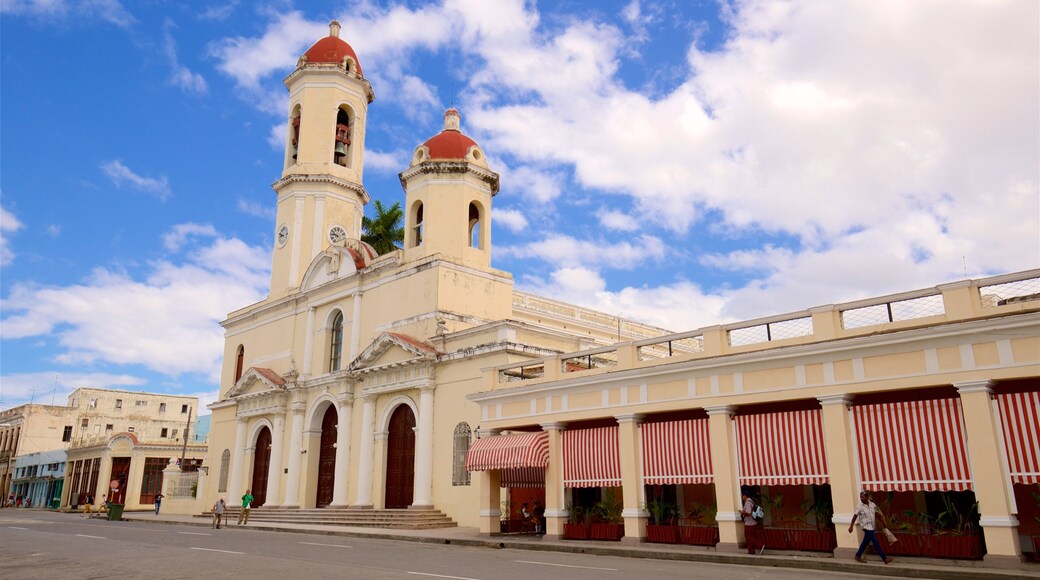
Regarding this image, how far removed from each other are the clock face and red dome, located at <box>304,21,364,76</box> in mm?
7941

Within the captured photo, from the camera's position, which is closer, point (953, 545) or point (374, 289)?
point (953, 545)

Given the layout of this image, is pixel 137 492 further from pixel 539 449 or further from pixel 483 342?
pixel 539 449

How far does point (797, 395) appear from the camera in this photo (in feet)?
47.6

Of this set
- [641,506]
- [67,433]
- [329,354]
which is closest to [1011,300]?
[641,506]

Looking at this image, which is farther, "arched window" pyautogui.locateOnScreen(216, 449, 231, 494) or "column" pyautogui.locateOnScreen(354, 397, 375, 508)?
"arched window" pyautogui.locateOnScreen(216, 449, 231, 494)

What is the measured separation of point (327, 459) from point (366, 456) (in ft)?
11.6

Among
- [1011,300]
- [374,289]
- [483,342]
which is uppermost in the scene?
[374,289]

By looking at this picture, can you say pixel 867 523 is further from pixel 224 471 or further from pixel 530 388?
pixel 224 471

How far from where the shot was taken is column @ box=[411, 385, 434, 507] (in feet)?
81.4

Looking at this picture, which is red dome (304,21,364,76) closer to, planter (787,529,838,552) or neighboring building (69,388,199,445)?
planter (787,529,838,552)

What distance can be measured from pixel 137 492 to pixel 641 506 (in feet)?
135

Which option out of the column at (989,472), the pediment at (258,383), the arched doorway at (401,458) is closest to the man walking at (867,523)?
the column at (989,472)

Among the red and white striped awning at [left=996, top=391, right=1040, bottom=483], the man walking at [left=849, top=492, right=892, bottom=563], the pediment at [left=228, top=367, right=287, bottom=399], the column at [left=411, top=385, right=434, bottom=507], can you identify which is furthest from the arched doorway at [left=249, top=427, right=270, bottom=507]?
the red and white striped awning at [left=996, top=391, right=1040, bottom=483]

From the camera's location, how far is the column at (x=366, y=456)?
27.1m
